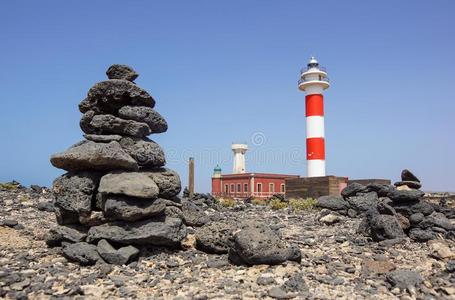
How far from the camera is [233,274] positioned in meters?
8.34

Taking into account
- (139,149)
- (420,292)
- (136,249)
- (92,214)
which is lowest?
(420,292)

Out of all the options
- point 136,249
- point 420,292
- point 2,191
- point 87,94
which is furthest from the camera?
point 2,191

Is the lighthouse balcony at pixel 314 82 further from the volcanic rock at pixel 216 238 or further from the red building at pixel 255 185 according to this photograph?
the volcanic rock at pixel 216 238

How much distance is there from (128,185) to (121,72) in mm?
3219

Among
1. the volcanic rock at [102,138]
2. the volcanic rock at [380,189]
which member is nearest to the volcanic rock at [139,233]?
the volcanic rock at [102,138]

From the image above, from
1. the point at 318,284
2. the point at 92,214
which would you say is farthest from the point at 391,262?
the point at 92,214

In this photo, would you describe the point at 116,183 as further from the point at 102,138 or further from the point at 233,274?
the point at 233,274

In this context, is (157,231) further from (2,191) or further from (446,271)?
(2,191)

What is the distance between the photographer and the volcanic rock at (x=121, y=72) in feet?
35.2

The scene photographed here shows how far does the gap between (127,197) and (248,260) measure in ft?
9.84

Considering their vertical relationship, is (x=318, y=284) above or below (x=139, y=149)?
below

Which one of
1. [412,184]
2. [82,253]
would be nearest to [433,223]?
[412,184]

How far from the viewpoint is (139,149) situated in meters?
10.3

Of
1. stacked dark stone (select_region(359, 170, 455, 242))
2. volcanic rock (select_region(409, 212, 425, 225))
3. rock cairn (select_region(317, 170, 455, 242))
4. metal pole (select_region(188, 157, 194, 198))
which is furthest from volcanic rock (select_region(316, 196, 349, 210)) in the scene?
metal pole (select_region(188, 157, 194, 198))
